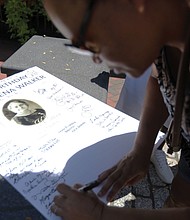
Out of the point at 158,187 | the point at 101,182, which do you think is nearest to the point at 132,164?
the point at 101,182

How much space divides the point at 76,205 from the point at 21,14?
124 inches

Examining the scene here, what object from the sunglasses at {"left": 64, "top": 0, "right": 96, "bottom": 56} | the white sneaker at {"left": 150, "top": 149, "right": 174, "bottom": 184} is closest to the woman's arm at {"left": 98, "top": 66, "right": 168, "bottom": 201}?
the sunglasses at {"left": 64, "top": 0, "right": 96, "bottom": 56}

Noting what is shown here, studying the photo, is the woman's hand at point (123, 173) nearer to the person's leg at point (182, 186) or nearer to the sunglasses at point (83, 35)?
the person's leg at point (182, 186)

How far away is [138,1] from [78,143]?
0.68 meters

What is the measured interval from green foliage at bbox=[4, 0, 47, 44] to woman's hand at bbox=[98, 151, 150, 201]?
289cm

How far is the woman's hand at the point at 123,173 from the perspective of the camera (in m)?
1.06

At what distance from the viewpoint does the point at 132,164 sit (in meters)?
1.14

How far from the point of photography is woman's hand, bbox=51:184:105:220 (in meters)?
0.92

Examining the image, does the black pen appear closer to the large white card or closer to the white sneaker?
the large white card

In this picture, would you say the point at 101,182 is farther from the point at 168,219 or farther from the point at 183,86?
the point at 183,86

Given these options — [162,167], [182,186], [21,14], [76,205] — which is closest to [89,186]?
[76,205]

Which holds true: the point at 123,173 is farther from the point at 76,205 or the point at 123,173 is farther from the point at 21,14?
the point at 21,14

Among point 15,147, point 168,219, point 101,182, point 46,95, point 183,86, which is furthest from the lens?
point 46,95

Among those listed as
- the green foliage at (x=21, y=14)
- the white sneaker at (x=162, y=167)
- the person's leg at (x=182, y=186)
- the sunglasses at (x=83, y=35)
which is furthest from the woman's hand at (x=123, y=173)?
the green foliage at (x=21, y=14)
